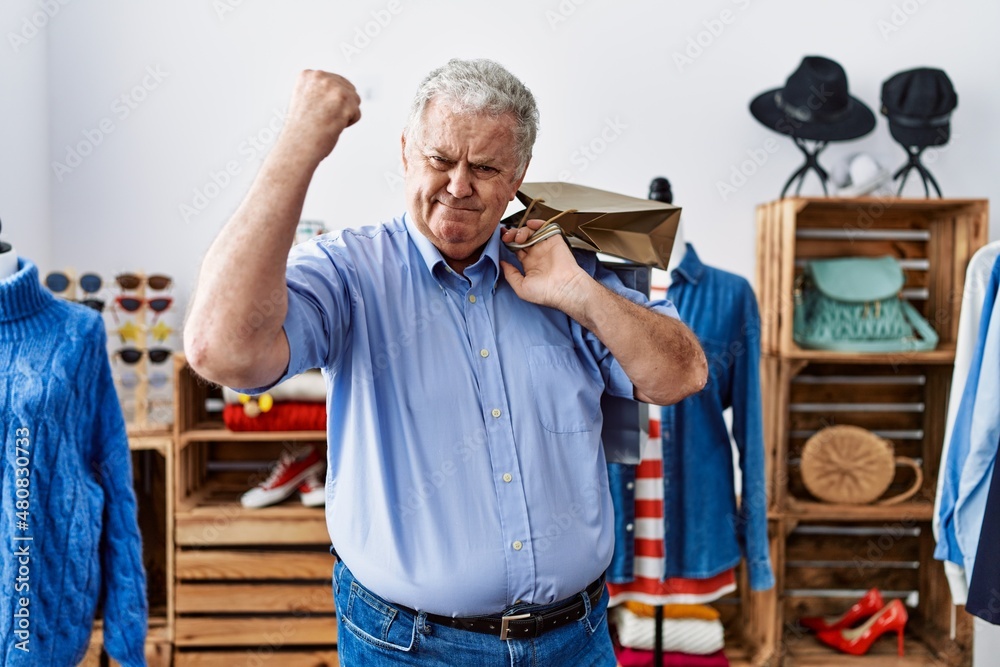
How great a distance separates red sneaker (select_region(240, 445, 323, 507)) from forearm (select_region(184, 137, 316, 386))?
5.79 feet

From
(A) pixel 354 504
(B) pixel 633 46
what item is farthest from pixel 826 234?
(A) pixel 354 504

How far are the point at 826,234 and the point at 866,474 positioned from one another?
86 centimetres

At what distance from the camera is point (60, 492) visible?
65.3 inches

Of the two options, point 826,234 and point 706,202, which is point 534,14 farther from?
point 826,234

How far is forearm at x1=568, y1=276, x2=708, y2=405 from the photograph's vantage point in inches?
49.6

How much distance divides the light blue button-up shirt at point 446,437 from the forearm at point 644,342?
0.09 metres

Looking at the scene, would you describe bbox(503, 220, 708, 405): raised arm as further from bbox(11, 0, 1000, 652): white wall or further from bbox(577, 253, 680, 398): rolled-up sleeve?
bbox(11, 0, 1000, 652): white wall

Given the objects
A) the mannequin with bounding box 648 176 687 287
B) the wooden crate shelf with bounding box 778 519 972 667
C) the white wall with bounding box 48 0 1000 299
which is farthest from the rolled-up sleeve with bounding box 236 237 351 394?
the wooden crate shelf with bounding box 778 519 972 667

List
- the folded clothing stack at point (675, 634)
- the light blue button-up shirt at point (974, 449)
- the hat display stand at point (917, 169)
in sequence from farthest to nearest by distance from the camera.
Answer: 1. the hat display stand at point (917, 169)
2. the folded clothing stack at point (675, 634)
3. the light blue button-up shirt at point (974, 449)

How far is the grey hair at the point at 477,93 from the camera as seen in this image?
1.22 meters

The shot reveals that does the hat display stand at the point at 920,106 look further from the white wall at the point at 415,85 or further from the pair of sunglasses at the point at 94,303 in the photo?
the pair of sunglasses at the point at 94,303

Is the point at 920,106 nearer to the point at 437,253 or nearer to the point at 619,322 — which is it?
the point at 619,322

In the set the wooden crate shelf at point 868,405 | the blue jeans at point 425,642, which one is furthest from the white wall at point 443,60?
the blue jeans at point 425,642

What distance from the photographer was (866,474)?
2.70 meters
